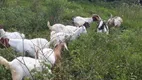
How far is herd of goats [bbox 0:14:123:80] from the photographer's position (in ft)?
20.3

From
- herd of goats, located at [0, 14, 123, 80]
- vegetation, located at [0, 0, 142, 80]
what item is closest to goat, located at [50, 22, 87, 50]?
herd of goats, located at [0, 14, 123, 80]

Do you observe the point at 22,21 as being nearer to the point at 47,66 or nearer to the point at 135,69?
the point at 135,69

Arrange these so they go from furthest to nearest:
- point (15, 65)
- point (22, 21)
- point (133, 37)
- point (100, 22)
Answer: point (100, 22), point (22, 21), point (133, 37), point (15, 65)

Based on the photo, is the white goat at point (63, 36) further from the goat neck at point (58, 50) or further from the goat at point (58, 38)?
the goat neck at point (58, 50)

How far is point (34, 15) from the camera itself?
35.0 ft

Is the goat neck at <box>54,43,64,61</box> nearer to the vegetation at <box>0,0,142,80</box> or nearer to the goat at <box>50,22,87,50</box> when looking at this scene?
the vegetation at <box>0,0,142,80</box>

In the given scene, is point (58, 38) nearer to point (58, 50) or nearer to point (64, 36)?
point (64, 36)

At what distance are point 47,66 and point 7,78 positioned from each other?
2.93ft

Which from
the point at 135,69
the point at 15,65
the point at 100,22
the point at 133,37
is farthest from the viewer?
the point at 100,22

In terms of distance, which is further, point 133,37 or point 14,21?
point 14,21

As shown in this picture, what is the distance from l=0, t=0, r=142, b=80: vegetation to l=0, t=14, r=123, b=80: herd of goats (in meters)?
0.16

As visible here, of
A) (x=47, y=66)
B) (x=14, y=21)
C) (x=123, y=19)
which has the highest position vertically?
(x=47, y=66)

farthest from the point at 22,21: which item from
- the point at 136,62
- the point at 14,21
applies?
the point at 136,62

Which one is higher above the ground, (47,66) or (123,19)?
(47,66)
